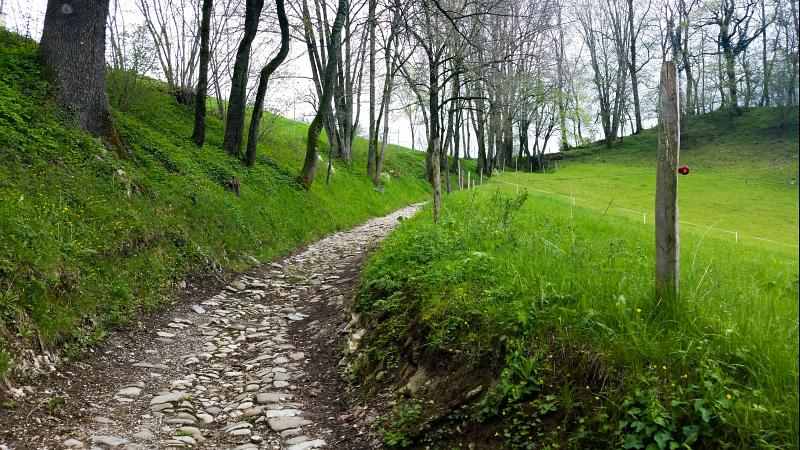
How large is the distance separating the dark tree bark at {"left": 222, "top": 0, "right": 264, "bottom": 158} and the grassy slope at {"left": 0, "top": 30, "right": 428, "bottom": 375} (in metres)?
0.74

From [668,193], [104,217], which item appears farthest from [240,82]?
[668,193]

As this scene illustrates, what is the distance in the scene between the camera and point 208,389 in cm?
527

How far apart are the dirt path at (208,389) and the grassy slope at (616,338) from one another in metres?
0.69

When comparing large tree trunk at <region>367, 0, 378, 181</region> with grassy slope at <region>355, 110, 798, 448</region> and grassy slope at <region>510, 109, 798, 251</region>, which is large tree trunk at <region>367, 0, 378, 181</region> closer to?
grassy slope at <region>510, 109, 798, 251</region>

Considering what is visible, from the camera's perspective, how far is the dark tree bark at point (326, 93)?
15734 millimetres

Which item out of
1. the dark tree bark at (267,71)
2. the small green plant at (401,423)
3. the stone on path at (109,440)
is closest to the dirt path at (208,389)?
the stone on path at (109,440)

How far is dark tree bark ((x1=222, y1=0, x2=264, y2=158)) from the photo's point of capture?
14609 millimetres

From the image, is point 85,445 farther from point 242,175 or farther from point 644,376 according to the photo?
point 242,175

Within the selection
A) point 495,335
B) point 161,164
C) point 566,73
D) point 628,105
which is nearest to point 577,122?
point 628,105

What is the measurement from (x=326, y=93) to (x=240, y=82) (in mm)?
2946

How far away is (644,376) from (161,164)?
10922mm

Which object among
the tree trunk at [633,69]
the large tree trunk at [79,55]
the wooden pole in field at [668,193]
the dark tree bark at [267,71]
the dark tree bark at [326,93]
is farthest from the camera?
the tree trunk at [633,69]

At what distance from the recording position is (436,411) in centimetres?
392

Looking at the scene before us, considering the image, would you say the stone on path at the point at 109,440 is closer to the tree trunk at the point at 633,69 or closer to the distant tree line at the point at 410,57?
the distant tree line at the point at 410,57
